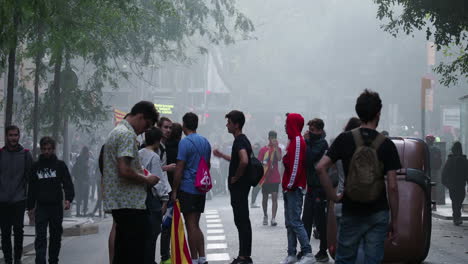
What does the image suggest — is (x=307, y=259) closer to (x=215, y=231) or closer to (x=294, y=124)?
(x=294, y=124)

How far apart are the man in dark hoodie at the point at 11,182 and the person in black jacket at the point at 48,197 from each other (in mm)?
251

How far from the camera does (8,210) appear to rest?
11.4 metres

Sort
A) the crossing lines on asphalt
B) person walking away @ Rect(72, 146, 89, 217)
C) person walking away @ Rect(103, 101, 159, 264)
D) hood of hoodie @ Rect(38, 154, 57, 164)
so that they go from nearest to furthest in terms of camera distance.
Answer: person walking away @ Rect(103, 101, 159, 264) → hood of hoodie @ Rect(38, 154, 57, 164) → the crossing lines on asphalt → person walking away @ Rect(72, 146, 89, 217)

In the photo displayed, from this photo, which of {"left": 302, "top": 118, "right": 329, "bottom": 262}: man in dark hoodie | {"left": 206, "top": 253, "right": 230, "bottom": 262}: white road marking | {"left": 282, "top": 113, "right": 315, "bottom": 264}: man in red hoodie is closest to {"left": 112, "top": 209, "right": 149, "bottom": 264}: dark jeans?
{"left": 282, "top": 113, "right": 315, "bottom": 264}: man in red hoodie

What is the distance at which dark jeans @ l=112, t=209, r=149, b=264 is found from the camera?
729 cm

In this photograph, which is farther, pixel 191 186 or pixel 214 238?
pixel 214 238

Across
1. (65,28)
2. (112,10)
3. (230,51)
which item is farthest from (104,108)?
(230,51)

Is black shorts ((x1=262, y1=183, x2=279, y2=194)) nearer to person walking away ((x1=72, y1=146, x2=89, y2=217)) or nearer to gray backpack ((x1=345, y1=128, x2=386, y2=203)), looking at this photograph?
person walking away ((x1=72, y1=146, x2=89, y2=217))

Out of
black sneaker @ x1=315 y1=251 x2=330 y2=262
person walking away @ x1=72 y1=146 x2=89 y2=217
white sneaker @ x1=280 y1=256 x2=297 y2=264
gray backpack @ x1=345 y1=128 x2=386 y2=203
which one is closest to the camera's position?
gray backpack @ x1=345 y1=128 x2=386 y2=203

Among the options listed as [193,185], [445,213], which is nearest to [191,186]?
[193,185]

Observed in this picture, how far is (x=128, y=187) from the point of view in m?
7.29

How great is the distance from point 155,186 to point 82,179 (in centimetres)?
1602

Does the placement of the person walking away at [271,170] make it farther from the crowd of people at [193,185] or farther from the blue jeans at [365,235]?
the blue jeans at [365,235]

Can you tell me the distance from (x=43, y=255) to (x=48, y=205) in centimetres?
58
